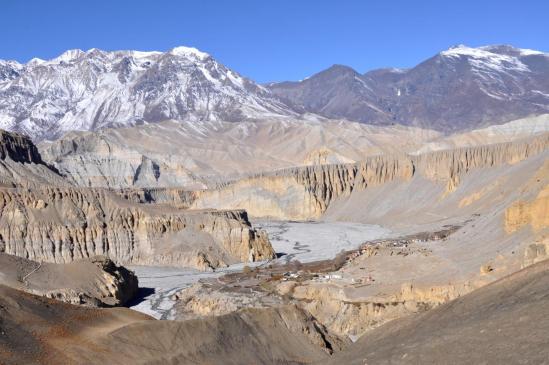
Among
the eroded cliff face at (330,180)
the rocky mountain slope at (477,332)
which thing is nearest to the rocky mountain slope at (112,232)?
the rocky mountain slope at (477,332)

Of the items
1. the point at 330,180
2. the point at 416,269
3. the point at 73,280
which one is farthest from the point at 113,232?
the point at 330,180

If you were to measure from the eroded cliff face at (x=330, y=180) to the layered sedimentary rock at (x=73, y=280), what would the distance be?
63.6 m

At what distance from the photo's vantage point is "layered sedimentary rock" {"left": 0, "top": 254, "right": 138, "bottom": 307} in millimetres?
45812

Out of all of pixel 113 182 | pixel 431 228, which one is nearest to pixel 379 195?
pixel 431 228

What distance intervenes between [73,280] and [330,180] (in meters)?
83.7

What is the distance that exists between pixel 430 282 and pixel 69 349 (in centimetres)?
2488

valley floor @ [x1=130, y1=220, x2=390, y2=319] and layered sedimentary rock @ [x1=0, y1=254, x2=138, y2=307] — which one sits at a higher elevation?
layered sedimentary rock @ [x1=0, y1=254, x2=138, y2=307]

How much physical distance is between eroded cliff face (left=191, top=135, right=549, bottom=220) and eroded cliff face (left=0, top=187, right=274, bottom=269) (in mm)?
41298

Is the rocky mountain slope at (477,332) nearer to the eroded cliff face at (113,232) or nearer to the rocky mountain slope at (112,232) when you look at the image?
the rocky mountain slope at (112,232)

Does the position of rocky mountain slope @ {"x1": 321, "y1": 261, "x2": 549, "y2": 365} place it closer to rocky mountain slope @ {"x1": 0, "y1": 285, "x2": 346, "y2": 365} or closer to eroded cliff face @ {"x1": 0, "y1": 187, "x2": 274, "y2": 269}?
rocky mountain slope @ {"x1": 0, "y1": 285, "x2": 346, "y2": 365}

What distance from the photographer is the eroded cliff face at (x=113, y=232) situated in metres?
70.1

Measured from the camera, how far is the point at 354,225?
357 ft

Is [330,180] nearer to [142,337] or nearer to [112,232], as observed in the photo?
[112,232]

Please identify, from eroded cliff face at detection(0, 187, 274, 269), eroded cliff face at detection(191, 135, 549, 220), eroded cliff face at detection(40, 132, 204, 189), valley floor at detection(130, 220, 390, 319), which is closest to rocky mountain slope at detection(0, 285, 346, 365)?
valley floor at detection(130, 220, 390, 319)
